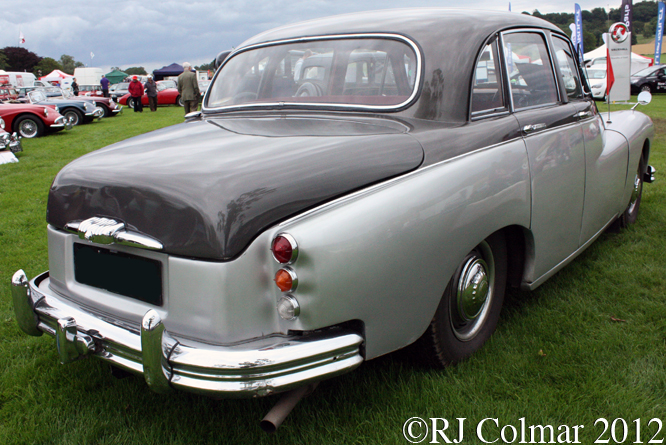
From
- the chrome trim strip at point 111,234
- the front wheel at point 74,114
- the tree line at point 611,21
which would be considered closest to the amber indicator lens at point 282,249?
the chrome trim strip at point 111,234

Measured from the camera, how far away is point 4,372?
2686mm

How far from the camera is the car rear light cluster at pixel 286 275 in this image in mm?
1709

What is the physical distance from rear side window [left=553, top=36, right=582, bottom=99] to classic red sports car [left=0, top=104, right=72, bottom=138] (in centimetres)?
1289

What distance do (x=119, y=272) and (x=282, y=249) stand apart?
755 millimetres

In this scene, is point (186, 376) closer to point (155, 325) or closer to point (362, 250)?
point (155, 325)

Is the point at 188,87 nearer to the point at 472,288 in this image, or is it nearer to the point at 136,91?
the point at 136,91

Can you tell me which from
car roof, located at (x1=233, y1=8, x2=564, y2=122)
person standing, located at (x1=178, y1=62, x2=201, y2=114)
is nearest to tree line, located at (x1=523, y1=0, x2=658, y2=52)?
person standing, located at (x1=178, y1=62, x2=201, y2=114)

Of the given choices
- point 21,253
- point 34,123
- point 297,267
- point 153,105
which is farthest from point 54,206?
point 153,105

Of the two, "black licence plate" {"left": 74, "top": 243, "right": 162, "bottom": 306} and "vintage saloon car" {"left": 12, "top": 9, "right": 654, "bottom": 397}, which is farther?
"black licence plate" {"left": 74, "top": 243, "right": 162, "bottom": 306}

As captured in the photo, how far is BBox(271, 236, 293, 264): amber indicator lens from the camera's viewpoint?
171 cm

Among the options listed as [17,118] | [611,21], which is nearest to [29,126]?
[17,118]

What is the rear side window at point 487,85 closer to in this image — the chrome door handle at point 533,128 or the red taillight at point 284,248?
the chrome door handle at point 533,128

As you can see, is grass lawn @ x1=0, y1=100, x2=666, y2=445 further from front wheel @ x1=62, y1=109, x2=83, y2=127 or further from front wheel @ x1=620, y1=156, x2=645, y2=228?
front wheel @ x1=62, y1=109, x2=83, y2=127

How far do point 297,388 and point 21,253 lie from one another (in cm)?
378
